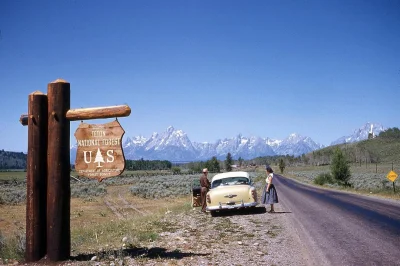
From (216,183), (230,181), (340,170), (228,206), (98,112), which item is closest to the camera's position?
(98,112)

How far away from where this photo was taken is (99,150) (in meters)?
5.87

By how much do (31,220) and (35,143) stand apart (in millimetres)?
1302

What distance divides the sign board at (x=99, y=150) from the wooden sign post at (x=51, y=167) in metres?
0.21

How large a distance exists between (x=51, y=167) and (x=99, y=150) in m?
0.83

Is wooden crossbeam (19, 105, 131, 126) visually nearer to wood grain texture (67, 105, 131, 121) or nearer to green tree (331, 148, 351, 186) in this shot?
wood grain texture (67, 105, 131, 121)

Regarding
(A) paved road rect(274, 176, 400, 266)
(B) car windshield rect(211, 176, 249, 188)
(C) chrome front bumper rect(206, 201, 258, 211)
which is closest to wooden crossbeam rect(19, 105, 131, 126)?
(A) paved road rect(274, 176, 400, 266)

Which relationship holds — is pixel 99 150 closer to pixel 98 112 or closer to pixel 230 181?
pixel 98 112

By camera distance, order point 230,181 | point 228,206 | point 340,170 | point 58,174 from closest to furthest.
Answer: point 58,174
point 228,206
point 230,181
point 340,170

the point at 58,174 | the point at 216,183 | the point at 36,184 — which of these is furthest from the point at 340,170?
the point at 36,184

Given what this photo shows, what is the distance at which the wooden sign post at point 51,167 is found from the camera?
18.2ft

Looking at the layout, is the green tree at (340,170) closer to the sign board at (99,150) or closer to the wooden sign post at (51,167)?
the sign board at (99,150)

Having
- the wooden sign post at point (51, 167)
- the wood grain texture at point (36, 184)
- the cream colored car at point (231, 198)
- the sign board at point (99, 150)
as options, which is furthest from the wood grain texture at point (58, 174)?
the cream colored car at point (231, 198)

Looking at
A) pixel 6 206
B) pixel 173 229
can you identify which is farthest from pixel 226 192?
pixel 6 206

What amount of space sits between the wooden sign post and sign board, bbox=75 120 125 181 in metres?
0.21
